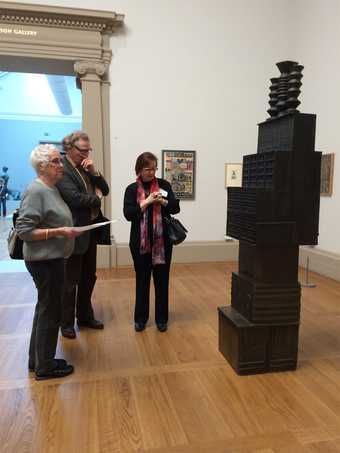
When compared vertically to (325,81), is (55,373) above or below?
below

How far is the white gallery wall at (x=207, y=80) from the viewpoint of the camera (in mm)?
6379

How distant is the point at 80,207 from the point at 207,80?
4425 mm

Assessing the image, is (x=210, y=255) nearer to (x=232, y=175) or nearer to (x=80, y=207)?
(x=232, y=175)

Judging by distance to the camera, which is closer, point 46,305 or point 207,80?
point 46,305

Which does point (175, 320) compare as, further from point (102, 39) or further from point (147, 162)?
point (102, 39)

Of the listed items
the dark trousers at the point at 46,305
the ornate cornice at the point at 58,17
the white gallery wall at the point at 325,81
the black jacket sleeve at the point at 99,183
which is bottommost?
the dark trousers at the point at 46,305

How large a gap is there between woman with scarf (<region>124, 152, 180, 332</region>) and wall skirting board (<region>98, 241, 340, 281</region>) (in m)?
2.95

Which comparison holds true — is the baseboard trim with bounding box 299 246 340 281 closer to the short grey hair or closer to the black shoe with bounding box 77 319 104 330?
the black shoe with bounding box 77 319 104 330

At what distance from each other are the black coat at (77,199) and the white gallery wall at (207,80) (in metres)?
3.25

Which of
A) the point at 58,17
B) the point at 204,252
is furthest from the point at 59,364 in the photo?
the point at 58,17

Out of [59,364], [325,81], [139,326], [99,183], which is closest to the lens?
[59,364]

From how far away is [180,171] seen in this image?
6.86 m

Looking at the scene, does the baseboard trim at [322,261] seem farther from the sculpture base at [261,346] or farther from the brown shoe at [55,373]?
the brown shoe at [55,373]

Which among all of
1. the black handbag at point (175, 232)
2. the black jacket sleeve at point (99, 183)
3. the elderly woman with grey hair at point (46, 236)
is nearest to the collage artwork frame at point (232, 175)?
the black handbag at point (175, 232)
